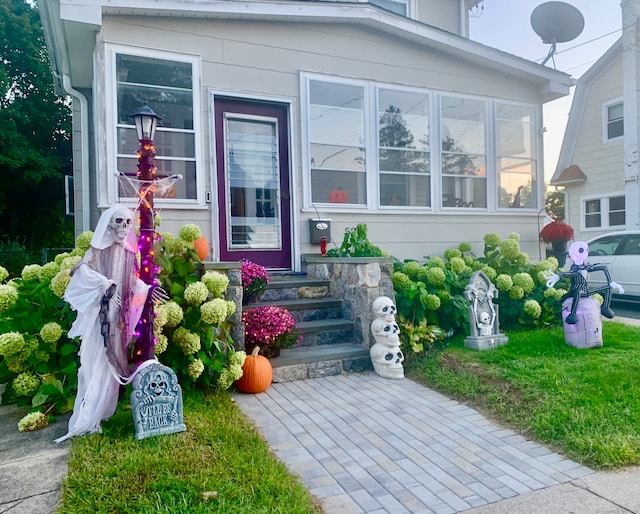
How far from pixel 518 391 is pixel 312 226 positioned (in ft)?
9.80

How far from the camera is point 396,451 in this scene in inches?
105

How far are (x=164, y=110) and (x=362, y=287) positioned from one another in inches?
113

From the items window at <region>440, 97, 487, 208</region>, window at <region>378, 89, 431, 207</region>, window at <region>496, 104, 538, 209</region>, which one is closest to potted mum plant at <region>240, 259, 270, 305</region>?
window at <region>378, 89, 431, 207</region>

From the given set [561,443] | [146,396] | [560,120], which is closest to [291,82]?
[146,396]

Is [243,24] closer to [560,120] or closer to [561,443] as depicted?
[561,443]

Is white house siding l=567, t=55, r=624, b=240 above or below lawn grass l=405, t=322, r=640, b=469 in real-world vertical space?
above

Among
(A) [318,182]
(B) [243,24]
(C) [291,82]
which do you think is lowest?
(A) [318,182]

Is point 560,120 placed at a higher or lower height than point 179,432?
higher

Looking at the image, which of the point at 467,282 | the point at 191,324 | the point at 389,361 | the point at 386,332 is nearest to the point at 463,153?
the point at 467,282

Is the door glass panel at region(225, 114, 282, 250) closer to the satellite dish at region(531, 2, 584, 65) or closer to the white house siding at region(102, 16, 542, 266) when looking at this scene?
the white house siding at region(102, 16, 542, 266)

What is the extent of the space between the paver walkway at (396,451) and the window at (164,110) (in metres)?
2.63

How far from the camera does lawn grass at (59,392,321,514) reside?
197 cm

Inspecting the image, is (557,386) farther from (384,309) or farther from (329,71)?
(329,71)

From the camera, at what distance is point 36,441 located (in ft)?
8.64
